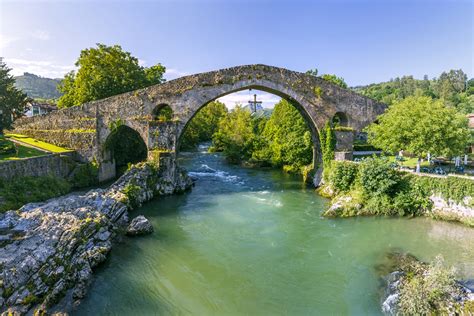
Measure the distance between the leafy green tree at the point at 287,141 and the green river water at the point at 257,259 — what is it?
977cm

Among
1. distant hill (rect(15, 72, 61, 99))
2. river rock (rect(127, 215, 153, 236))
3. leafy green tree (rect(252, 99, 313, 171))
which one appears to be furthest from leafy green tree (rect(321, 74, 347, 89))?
distant hill (rect(15, 72, 61, 99))

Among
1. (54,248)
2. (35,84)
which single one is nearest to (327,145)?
(54,248)

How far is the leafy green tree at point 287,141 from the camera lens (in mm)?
26828

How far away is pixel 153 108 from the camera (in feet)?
72.1

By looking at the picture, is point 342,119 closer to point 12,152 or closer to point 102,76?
point 102,76

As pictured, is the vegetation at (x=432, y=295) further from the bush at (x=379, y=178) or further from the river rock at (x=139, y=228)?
the river rock at (x=139, y=228)

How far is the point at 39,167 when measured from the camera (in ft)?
57.6

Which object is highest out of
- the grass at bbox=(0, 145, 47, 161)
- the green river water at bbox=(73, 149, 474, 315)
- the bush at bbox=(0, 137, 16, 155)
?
the bush at bbox=(0, 137, 16, 155)

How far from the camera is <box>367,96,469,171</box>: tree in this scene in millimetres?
15630

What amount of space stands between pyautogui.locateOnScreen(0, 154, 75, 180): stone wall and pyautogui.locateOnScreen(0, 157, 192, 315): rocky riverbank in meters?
3.76

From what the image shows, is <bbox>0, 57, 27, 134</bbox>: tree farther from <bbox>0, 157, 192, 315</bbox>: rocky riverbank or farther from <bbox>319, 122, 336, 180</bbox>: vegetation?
<bbox>319, 122, 336, 180</bbox>: vegetation

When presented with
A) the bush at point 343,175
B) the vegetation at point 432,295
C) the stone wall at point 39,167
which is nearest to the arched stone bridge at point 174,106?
the stone wall at point 39,167

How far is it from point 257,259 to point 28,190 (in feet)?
43.3

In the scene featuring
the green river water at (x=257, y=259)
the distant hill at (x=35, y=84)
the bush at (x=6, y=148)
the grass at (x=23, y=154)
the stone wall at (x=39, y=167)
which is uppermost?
the distant hill at (x=35, y=84)
